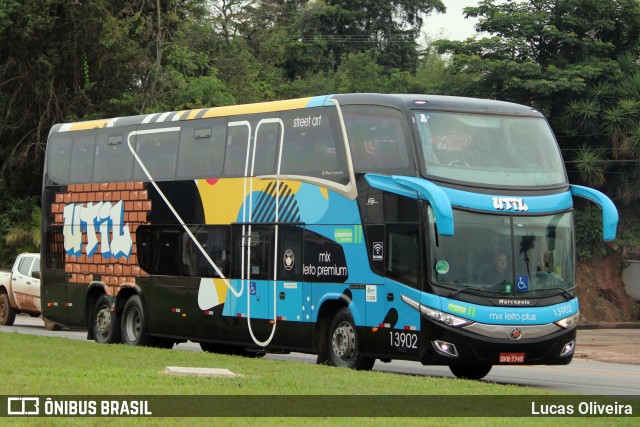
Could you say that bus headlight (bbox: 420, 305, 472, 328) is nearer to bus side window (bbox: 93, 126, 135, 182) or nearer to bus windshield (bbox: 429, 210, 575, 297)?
bus windshield (bbox: 429, 210, 575, 297)

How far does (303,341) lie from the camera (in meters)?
19.4

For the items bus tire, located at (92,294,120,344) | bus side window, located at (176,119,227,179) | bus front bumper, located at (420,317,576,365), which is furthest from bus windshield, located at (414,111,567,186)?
bus tire, located at (92,294,120,344)

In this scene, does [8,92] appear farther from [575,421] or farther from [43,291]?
[575,421]

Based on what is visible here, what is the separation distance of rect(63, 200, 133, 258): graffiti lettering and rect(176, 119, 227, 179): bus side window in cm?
222

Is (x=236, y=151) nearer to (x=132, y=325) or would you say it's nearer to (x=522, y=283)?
(x=132, y=325)

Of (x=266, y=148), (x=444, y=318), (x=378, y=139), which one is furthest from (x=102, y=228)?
(x=444, y=318)

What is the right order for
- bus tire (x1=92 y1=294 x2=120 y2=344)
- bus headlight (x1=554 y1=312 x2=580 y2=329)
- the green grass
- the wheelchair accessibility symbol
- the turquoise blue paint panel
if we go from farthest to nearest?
1. bus tire (x1=92 y1=294 x2=120 y2=344)
2. the turquoise blue paint panel
3. bus headlight (x1=554 y1=312 x2=580 y2=329)
4. the wheelchair accessibility symbol
5. the green grass

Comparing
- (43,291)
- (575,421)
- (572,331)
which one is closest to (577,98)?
(43,291)

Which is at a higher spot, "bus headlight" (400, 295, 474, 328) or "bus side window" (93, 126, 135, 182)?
"bus side window" (93, 126, 135, 182)

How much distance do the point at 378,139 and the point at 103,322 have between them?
871 cm

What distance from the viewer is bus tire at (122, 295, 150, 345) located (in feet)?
76.9

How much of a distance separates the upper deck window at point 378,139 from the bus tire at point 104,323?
25.3ft

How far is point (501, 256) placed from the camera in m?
17.2

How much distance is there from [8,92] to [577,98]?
19445 mm
